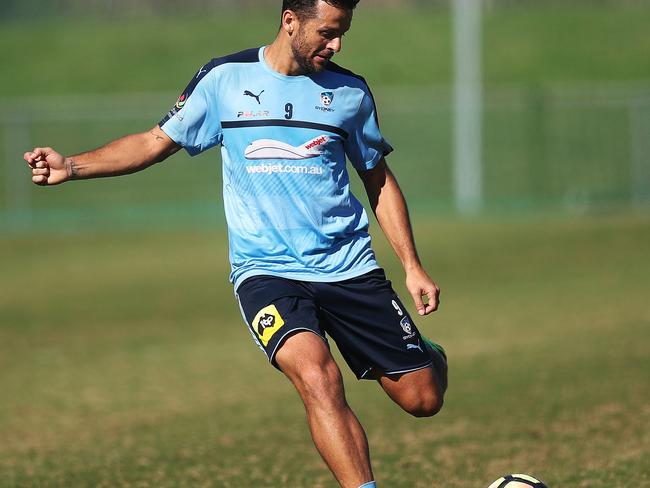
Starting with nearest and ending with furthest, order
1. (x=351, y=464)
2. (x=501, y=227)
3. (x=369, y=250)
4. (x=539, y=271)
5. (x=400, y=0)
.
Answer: (x=351, y=464) < (x=369, y=250) < (x=539, y=271) < (x=501, y=227) < (x=400, y=0)

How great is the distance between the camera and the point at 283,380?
1228 centimetres

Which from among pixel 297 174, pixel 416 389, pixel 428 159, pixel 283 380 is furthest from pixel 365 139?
pixel 428 159

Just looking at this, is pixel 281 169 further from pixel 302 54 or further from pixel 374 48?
pixel 374 48

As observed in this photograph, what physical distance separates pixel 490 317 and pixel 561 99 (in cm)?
1737

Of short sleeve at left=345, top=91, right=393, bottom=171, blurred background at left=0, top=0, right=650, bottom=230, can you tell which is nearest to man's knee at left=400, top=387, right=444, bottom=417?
short sleeve at left=345, top=91, right=393, bottom=171

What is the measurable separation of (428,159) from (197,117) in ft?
88.9

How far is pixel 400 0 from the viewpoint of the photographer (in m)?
45.2

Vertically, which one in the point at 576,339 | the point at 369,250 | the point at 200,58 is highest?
the point at 200,58

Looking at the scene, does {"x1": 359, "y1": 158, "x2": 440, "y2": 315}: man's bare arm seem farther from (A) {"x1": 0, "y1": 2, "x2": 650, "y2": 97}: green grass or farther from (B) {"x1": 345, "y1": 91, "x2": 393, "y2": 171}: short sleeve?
A: (A) {"x1": 0, "y1": 2, "x2": 650, "y2": 97}: green grass

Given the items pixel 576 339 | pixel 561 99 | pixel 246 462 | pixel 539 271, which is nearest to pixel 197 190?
pixel 561 99

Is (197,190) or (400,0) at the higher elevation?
(400,0)

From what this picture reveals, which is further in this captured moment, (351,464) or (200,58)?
(200,58)

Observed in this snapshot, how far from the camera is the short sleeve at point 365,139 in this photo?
246 inches

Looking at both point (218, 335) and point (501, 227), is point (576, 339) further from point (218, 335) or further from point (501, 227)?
point (501, 227)
